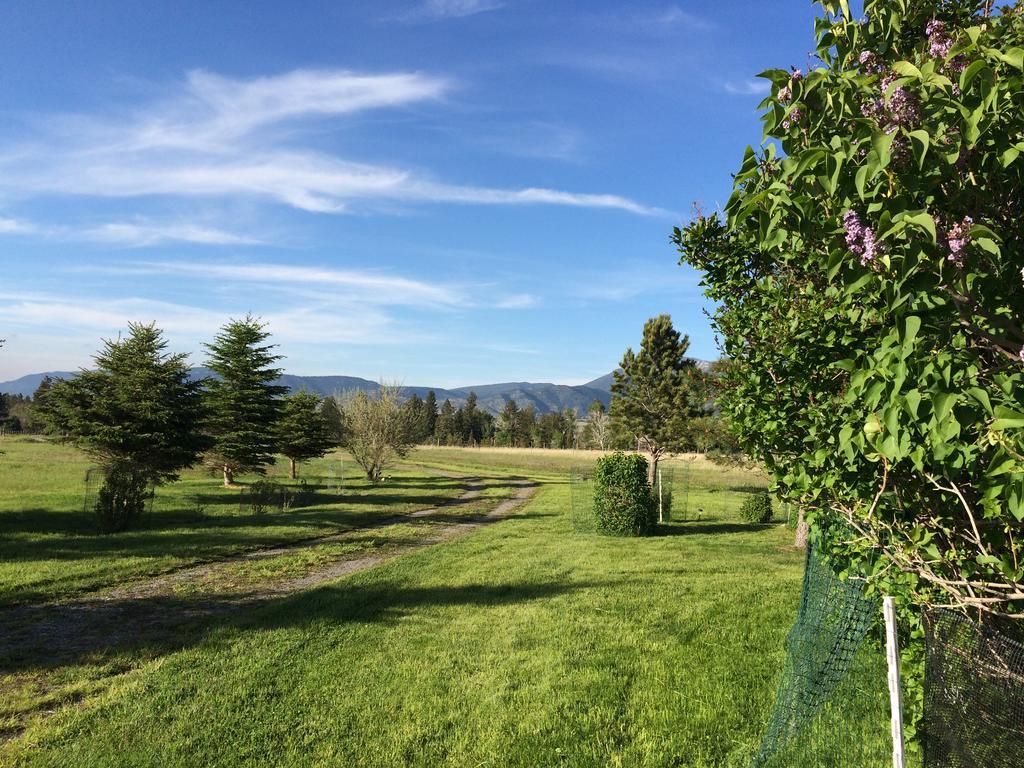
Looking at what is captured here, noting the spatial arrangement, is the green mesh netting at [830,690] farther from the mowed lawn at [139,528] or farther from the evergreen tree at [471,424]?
the evergreen tree at [471,424]

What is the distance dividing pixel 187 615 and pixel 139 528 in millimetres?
10370

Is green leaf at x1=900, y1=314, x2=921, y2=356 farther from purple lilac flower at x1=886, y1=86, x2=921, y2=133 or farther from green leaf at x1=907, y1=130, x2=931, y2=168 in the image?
purple lilac flower at x1=886, y1=86, x2=921, y2=133

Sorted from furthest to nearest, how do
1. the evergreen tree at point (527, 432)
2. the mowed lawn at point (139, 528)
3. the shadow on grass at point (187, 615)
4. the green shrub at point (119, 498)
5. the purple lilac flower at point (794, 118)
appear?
the evergreen tree at point (527, 432) < the green shrub at point (119, 498) < the mowed lawn at point (139, 528) < the shadow on grass at point (187, 615) < the purple lilac flower at point (794, 118)

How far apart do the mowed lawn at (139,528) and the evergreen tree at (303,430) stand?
5303mm

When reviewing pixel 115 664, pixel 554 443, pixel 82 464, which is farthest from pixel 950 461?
pixel 554 443

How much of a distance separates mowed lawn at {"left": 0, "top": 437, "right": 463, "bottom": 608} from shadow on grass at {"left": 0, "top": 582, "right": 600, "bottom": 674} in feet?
5.43

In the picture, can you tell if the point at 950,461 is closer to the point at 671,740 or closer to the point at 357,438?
the point at 671,740

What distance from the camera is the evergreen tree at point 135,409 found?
23031 mm

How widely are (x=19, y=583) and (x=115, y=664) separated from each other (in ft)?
18.0

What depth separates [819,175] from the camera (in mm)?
A: 1962

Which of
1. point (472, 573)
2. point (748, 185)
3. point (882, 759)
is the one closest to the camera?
point (748, 185)

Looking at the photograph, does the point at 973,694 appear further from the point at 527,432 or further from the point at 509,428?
the point at 509,428

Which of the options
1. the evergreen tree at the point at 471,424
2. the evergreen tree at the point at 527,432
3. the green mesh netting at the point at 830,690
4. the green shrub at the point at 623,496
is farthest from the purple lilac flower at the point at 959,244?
the evergreen tree at the point at 471,424

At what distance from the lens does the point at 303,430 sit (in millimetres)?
37562
